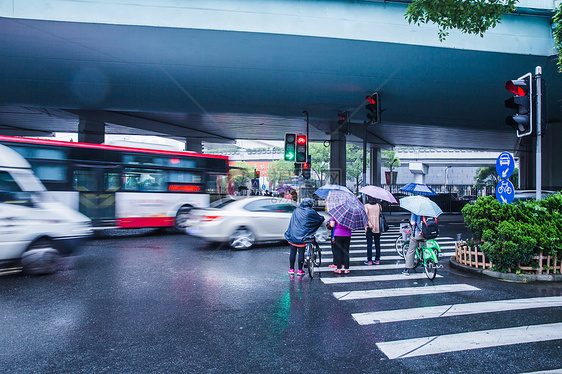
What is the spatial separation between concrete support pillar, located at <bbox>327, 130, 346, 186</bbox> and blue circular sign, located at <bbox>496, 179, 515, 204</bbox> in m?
17.0

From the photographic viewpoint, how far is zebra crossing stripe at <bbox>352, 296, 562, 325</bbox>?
4957 mm

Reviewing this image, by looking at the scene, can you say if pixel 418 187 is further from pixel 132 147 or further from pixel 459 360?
pixel 132 147

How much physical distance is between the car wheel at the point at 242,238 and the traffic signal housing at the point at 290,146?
16.5 feet

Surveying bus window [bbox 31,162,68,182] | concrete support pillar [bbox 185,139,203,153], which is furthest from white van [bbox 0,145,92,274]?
concrete support pillar [bbox 185,139,203,153]

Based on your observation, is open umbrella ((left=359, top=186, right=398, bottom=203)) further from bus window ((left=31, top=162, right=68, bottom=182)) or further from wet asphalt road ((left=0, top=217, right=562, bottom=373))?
bus window ((left=31, top=162, right=68, bottom=182))

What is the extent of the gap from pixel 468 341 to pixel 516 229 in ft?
13.2

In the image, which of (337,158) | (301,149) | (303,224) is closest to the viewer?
(303,224)

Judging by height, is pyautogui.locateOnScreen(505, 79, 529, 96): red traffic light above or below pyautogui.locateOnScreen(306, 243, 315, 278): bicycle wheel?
above

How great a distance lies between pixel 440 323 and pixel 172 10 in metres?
10.4

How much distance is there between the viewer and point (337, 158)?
84.9ft

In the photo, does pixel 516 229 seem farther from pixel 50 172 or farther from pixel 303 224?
pixel 50 172

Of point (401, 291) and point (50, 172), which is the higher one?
point (50, 172)

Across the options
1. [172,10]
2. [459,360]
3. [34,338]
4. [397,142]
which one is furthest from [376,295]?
[397,142]

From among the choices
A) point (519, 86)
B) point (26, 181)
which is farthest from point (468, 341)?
point (26, 181)
